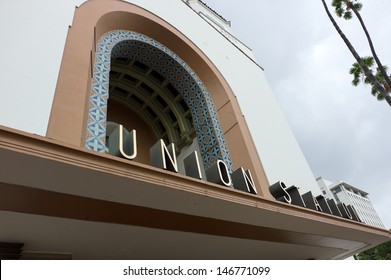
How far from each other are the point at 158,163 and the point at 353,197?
90551 millimetres

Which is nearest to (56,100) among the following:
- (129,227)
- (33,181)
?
(33,181)

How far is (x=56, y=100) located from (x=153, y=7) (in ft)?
18.2

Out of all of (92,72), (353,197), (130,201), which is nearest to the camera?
(130,201)

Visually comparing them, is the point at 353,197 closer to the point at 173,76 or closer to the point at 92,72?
the point at 173,76

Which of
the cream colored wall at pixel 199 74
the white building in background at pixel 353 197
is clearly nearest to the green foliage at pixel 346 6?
the cream colored wall at pixel 199 74

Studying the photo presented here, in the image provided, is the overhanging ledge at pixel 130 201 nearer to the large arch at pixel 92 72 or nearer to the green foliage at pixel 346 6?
the large arch at pixel 92 72

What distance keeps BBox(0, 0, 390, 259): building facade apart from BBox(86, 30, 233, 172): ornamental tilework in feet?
0.11

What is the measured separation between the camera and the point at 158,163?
373 centimetres

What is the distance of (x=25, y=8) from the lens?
490 centimetres

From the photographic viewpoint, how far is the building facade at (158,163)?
2.84m

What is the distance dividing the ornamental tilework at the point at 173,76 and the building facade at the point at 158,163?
0.03 meters

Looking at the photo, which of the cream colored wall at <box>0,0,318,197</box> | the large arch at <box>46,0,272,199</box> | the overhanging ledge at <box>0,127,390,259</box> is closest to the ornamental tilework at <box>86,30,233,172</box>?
the large arch at <box>46,0,272,199</box>

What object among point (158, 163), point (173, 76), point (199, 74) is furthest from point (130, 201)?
point (199, 74)

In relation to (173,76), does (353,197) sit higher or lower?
higher
